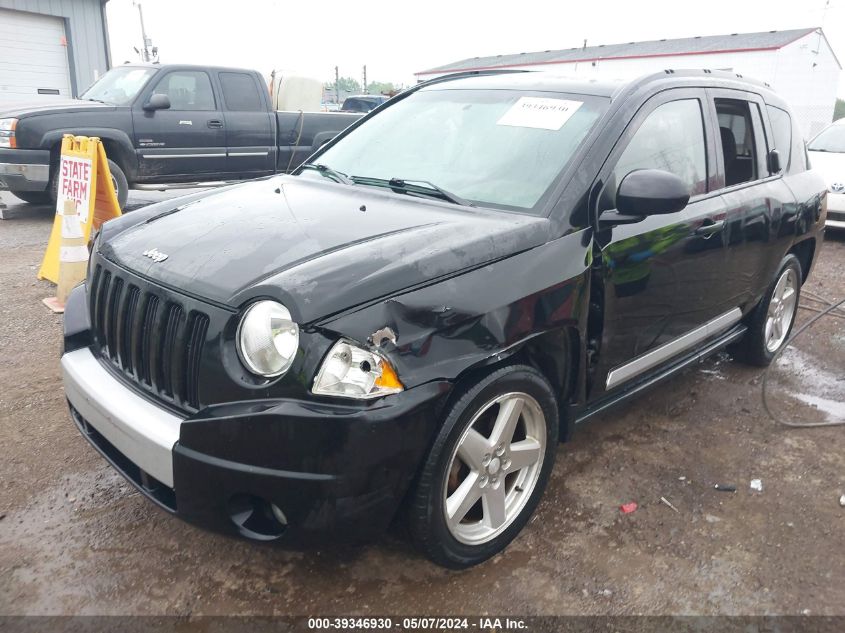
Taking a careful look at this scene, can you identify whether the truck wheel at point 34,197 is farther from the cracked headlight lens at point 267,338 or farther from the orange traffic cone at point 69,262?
the cracked headlight lens at point 267,338

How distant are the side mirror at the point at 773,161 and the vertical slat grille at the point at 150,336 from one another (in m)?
3.42

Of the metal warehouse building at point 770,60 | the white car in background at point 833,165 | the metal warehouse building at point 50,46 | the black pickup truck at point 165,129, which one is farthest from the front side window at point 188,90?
the metal warehouse building at point 770,60

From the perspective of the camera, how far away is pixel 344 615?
7.58 feet

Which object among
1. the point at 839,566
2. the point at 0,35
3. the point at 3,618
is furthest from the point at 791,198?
the point at 0,35

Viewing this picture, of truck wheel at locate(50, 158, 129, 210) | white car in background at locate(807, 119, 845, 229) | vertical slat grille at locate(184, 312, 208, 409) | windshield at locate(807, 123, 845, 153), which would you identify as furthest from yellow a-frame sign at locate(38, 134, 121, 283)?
windshield at locate(807, 123, 845, 153)

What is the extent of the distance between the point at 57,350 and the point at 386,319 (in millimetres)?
3270

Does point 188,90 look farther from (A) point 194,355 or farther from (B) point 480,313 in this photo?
(B) point 480,313

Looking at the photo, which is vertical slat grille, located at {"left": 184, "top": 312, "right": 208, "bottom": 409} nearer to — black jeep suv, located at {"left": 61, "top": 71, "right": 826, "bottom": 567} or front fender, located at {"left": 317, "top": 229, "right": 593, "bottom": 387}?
black jeep suv, located at {"left": 61, "top": 71, "right": 826, "bottom": 567}

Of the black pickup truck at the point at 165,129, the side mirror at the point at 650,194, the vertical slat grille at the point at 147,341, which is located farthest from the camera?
the black pickup truck at the point at 165,129

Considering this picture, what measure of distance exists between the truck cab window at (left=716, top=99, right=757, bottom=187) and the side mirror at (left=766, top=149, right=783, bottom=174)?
0.49 feet

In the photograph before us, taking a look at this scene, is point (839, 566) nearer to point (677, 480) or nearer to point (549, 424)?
point (677, 480)

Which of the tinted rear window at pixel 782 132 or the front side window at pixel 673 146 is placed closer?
the front side window at pixel 673 146

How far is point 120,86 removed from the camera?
883 centimetres

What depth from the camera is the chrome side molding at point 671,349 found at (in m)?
3.07
